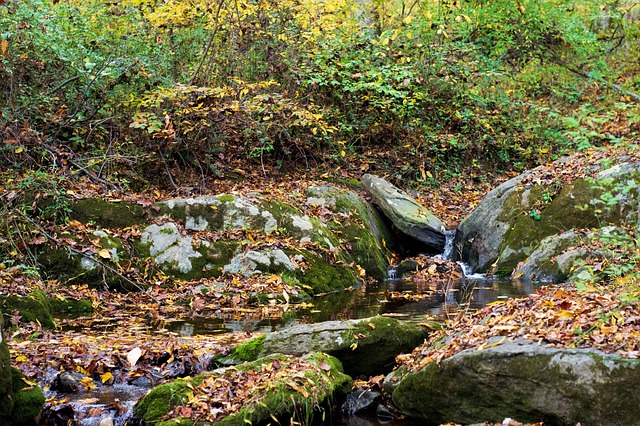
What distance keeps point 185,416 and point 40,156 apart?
8.13 metres

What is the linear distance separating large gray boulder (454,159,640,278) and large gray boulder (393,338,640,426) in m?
7.22

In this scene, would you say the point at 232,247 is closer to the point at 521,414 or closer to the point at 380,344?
the point at 380,344

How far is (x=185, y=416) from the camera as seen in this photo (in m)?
4.47

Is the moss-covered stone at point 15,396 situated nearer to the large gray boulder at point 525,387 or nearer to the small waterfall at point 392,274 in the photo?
the large gray boulder at point 525,387

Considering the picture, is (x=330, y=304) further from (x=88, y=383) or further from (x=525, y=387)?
(x=525, y=387)

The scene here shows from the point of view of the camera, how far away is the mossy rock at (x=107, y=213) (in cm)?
1012

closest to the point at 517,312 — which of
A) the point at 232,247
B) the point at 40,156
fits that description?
the point at 232,247

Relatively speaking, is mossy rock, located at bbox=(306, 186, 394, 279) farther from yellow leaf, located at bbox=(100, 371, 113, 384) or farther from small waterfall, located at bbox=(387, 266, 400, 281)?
yellow leaf, located at bbox=(100, 371, 113, 384)

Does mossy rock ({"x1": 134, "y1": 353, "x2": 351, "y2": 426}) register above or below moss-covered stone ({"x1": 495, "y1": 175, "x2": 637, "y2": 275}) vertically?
above

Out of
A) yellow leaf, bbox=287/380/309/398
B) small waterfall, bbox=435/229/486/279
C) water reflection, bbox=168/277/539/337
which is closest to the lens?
yellow leaf, bbox=287/380/309/398

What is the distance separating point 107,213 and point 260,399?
256 inches

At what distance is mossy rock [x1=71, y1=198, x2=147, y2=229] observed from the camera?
1012 centimetres

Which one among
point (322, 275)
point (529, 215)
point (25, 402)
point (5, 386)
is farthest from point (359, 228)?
point (5, 386)

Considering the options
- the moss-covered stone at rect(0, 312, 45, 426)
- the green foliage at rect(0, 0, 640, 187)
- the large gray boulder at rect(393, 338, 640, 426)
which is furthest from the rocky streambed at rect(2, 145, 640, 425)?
the green foliage at rect(0, 0, 640, 187)
